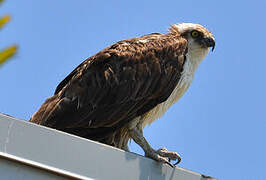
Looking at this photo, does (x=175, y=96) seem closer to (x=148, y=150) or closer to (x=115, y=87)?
(x=115, y=87)

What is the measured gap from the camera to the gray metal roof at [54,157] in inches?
99.1

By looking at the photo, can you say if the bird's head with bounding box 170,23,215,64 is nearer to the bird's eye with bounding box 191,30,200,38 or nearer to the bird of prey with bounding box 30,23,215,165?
the bird's eye with bounding box 191,30,200,38

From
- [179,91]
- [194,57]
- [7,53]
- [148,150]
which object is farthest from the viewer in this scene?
[194,57]

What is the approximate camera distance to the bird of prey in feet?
15.9

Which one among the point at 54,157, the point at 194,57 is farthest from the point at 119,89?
the point at 54,157

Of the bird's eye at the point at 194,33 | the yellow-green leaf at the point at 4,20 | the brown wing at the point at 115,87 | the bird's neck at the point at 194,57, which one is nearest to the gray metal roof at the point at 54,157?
the brown wing at the point at 115,87

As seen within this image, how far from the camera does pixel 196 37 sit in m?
6.04

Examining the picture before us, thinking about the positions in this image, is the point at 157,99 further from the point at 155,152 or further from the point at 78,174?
the point at 78,174

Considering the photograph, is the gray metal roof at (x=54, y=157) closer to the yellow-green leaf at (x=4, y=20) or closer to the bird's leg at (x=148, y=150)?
the bird's leg at (x=148, y=150)

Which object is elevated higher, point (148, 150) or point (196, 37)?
point (196, 37)

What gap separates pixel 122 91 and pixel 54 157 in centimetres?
245

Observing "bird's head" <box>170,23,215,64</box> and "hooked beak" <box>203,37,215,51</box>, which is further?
"hooked beak" <box>203,37,215,51</box>

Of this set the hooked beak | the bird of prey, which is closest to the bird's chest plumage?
the bird of prey

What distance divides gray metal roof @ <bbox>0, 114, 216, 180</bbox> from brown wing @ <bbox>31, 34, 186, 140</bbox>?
179 centimetres
